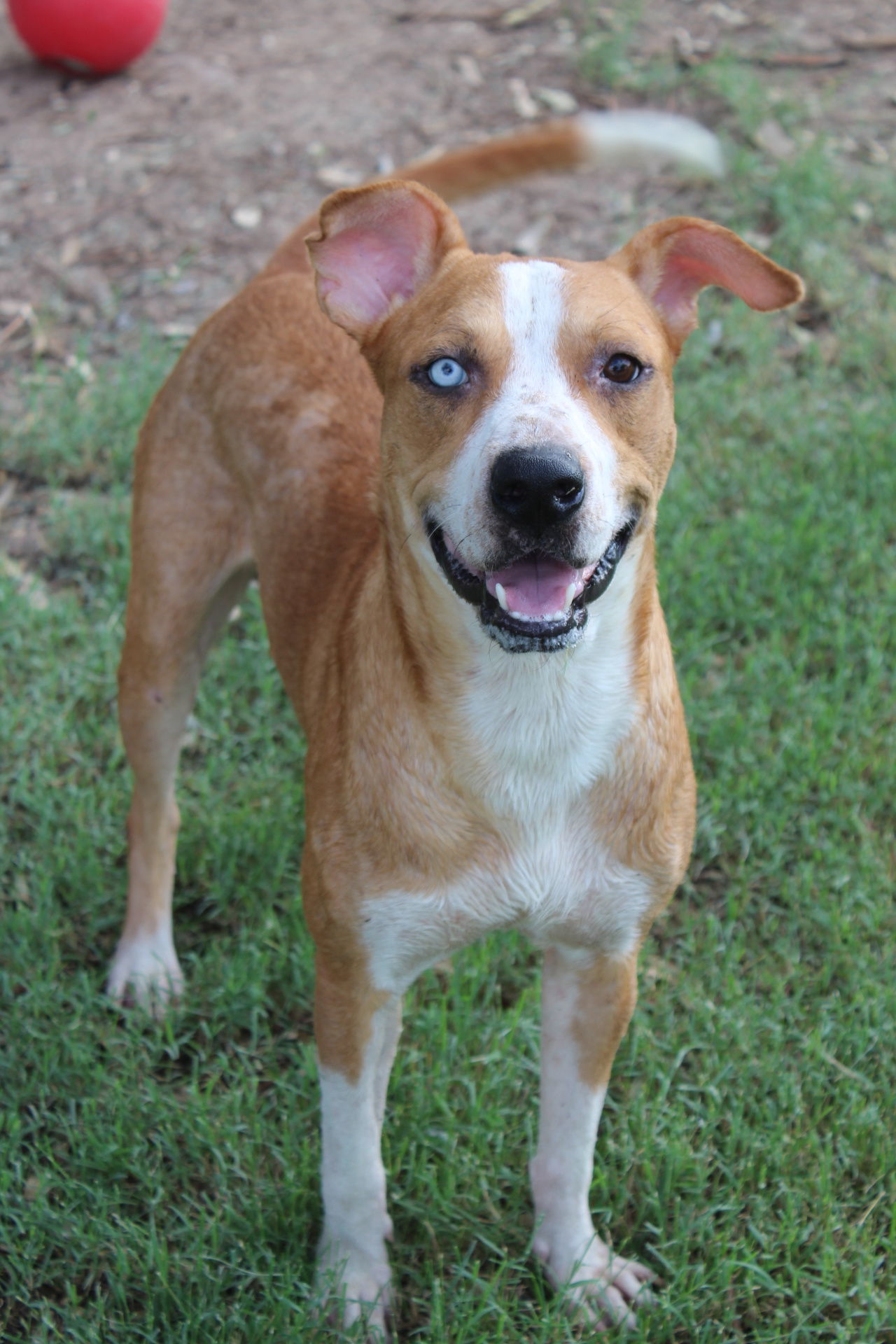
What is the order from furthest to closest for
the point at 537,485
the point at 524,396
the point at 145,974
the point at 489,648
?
the point at 145,974
the point at 489,648
the point at 524,396
the point at 537,485

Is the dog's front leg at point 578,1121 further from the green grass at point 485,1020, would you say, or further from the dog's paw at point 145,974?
the dog's paw at point 145,974

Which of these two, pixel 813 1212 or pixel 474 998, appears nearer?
pixel 813 1212

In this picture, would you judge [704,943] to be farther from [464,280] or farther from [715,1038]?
[464,280]

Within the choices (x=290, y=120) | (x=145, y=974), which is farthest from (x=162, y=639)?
(x=290, y=120)

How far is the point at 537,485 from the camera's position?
2312mm

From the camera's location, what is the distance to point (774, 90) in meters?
7.45

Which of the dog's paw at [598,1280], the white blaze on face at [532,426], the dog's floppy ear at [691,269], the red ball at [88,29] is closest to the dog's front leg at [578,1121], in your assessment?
the dog's paw at [598,1280]

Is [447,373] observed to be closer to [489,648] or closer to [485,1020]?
[489,648]

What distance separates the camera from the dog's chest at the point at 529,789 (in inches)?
106

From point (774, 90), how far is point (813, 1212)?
6.21 meters

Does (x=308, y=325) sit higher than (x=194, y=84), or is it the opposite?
(x=308, y=325)

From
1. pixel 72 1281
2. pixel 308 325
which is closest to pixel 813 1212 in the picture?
pixel 72 1281

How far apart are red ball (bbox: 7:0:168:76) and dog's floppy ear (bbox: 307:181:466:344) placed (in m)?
5.11

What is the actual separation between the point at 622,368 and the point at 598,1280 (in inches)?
79.1
